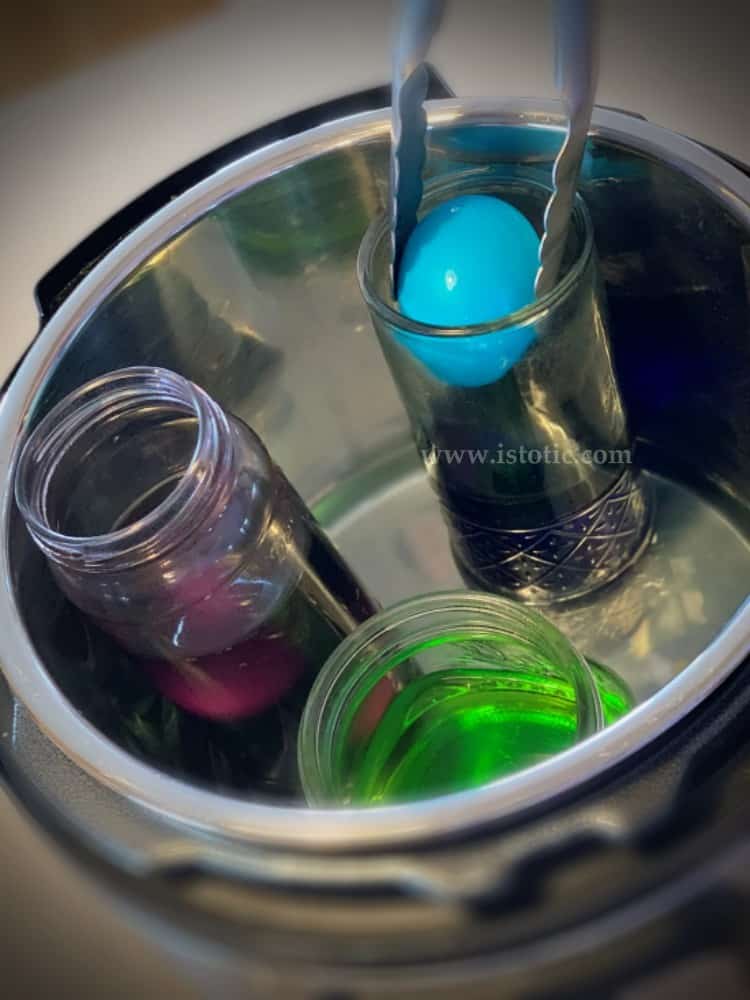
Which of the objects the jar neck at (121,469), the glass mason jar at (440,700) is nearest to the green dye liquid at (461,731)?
the glass mason jar at (440,700)

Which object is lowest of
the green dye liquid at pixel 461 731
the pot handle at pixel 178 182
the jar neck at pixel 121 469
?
the green dye liquid at pixel 461 731

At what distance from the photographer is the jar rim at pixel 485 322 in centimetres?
32

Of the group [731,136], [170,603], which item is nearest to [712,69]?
[731,136]

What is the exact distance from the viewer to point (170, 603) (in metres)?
0.32

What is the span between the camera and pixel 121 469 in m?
0.35

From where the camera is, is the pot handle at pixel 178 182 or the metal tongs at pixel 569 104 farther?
the pot handle at pixel 178 182

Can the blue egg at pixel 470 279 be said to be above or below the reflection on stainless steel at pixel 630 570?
above

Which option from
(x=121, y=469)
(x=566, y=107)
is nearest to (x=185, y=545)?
(x=121, y=469)

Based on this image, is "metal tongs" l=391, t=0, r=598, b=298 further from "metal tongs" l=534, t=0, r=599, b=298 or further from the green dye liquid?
the green dye liquid

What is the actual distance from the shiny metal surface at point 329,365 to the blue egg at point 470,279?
43 millimetres

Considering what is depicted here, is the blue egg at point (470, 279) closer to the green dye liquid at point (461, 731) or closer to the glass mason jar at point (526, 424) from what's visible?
the glass mason jar at point (526, 424)

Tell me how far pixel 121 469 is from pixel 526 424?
0.14 m

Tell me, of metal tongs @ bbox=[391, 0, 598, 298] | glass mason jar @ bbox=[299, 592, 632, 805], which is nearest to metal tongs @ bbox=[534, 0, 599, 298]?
metal tongs @ bbox=[391, 0, 598, 298]

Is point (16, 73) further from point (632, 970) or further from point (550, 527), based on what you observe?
point (632, 970)
